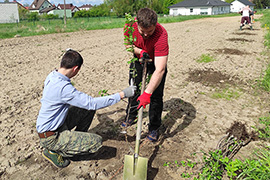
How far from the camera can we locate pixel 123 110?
14.1 feet

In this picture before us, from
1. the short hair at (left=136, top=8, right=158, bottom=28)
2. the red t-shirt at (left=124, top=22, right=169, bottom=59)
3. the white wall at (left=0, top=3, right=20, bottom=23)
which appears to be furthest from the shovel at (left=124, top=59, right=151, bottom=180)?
the white wall at (left=0, top=3, right=20, bottom=23)

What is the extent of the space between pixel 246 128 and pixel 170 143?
1.36 meters

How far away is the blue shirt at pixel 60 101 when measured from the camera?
2416 millimetres

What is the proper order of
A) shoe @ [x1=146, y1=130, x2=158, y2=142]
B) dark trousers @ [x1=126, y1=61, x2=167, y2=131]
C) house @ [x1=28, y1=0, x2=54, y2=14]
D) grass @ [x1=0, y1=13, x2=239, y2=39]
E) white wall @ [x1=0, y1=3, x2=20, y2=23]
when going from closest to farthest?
dark trousers @ [x1=126, y1=61, x2=167, y2=131] → shoe @ [x1=146, y1=130, x2=158, y2=142] → grass @ [x1=0, y1=13, x2=239, y2=39] → white wall @ [x1=0, y1=3, x2=20, y2=23] → house @ [x1=28, y1=0, x2=54, y2=14]

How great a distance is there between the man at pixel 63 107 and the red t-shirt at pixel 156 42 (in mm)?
575

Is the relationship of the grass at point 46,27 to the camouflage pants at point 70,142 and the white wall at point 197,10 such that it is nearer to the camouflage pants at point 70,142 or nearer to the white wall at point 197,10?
the camouflage pants at point 70,142

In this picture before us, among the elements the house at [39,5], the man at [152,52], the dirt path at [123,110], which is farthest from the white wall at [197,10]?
the man at [152,52]

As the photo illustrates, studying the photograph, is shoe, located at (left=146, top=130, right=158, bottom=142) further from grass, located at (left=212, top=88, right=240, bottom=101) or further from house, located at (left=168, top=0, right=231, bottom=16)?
house, located at (left=168, top=0, right=231, bottom=16)

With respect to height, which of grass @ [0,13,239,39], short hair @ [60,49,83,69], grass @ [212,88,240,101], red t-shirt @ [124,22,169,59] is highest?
grass @ [0,13,239,39]

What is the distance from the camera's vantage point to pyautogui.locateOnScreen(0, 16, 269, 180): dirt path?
2895 millimetres

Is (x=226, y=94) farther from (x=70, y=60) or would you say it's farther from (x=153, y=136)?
(x=70, y=60)

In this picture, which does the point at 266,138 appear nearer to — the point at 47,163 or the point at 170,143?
the point at 170,143

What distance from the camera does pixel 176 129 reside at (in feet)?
12.2

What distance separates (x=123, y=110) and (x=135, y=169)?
1856 millimetres
